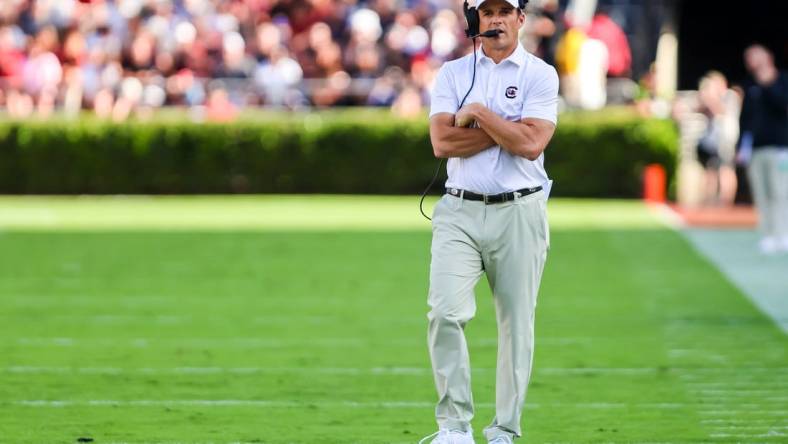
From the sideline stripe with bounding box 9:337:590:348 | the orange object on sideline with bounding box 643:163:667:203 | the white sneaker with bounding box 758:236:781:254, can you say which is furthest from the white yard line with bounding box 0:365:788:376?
the orange object on sideline with bounding box 643:163:667:203

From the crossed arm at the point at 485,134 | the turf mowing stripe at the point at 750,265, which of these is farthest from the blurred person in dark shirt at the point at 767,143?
the crossed arm at the point at 485,134

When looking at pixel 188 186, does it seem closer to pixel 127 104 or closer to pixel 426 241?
pixel 127 104

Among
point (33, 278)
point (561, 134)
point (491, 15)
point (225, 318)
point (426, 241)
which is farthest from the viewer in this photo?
point (561, 134)

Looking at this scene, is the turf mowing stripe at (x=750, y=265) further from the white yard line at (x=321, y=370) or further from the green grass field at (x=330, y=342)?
the white yard line at (x=321, y=370)

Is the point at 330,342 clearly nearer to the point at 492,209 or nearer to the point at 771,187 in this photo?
the point at 492,209

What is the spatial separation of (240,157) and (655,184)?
23.4 feet

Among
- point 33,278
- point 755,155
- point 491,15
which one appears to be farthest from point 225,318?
point 755,155

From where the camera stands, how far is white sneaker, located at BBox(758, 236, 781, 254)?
1778cm

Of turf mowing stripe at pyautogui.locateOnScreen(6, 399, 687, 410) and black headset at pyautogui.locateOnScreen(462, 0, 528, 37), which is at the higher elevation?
black headset at pyautogui.locateOnScreen(462, 0, 528, 37)

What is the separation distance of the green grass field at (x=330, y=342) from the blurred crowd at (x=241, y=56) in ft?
28.5

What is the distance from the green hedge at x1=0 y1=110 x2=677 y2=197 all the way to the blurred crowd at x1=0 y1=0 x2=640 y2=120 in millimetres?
662

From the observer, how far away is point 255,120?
28.2m

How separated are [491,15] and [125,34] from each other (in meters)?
24.3

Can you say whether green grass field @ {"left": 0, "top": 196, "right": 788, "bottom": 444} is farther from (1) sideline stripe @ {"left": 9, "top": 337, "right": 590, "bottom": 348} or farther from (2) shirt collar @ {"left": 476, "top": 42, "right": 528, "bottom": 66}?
(2) shirt collar @ {"left": 476, "top": 42, "right": 528, "bottom": 66}
